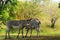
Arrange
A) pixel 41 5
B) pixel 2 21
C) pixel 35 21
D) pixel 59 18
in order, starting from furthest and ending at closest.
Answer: pixel 59 18, pixel 41 5, pixel 2 21, pixel 35 21

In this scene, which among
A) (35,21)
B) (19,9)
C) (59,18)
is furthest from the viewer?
(59,18)

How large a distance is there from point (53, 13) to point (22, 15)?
391 centimetres

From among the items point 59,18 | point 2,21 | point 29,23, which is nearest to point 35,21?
point 29,23

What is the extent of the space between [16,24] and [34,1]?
1317 centimetres

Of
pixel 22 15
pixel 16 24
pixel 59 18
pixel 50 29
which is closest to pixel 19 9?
pixel 22 15

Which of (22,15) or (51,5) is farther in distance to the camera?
(51,5)

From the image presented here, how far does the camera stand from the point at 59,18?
25.4 meters

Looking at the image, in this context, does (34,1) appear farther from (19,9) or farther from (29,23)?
(29,23)

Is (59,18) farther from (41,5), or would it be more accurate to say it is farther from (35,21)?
(35,21)

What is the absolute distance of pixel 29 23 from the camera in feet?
34.2

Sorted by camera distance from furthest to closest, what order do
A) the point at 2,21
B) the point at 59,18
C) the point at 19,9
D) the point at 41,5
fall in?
the point at 59,18 < the point at 41,5 < the point at 19,9 < the point at 2,21

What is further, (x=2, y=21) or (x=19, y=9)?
(x=19, y=9)

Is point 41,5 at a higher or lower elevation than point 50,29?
higher

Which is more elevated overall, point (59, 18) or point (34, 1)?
point (34, 1)
